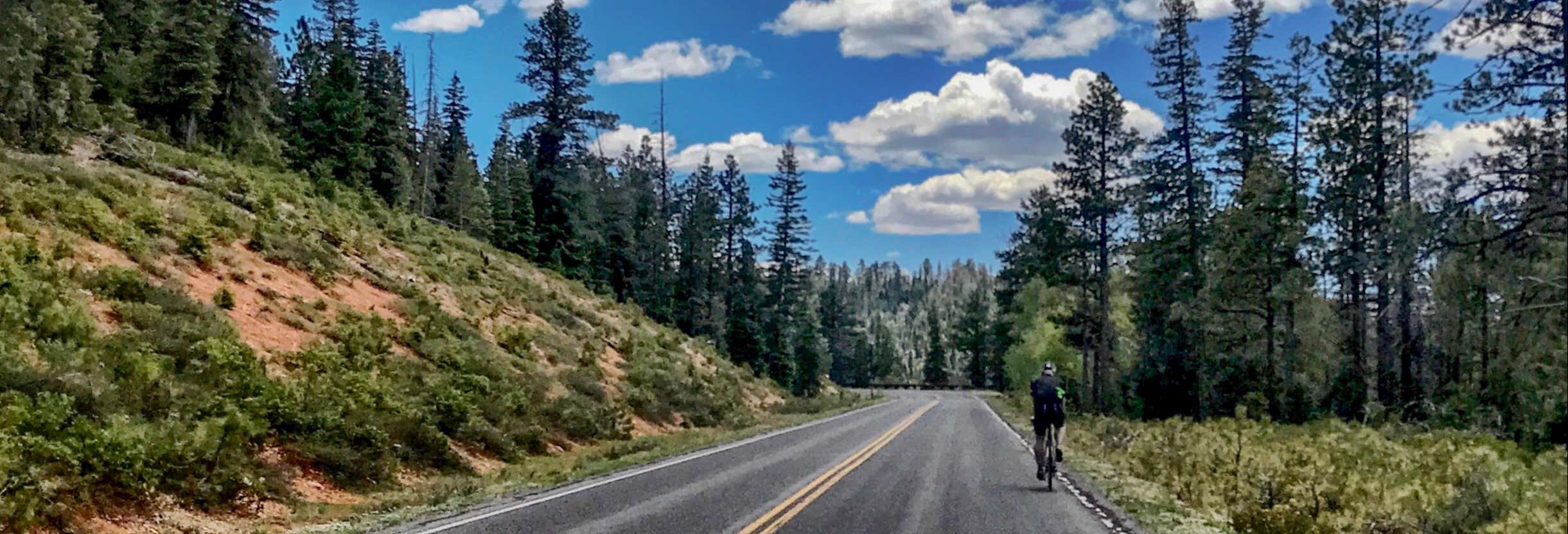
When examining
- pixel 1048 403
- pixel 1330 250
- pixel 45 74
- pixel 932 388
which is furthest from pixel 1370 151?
pixel 932 388

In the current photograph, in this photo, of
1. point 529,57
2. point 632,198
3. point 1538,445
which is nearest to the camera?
point 1538,445

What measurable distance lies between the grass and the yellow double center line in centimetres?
416

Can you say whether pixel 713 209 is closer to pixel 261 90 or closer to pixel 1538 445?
pixel 261 90

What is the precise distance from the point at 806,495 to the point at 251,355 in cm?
917

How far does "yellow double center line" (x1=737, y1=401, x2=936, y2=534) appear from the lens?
10516mm

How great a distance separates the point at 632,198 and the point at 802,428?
40.7 m

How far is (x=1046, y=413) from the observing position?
15.1 m

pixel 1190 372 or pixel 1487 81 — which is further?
pixel 1190 372

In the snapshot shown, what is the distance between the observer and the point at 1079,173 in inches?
1535

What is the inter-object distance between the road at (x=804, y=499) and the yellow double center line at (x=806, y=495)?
2 cm

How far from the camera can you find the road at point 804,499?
414 inches

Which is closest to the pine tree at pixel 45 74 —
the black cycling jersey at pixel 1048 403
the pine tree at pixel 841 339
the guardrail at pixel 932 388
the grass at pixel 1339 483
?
the black cycling jersey at pixel 1048 403

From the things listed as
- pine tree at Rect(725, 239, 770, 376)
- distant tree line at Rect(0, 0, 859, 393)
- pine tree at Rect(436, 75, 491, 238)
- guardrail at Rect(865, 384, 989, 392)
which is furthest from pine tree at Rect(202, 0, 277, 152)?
guardrail at Rect(865, 384, 989, 392)

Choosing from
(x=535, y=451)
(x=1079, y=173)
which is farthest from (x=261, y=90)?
(x=1079, y=173)
